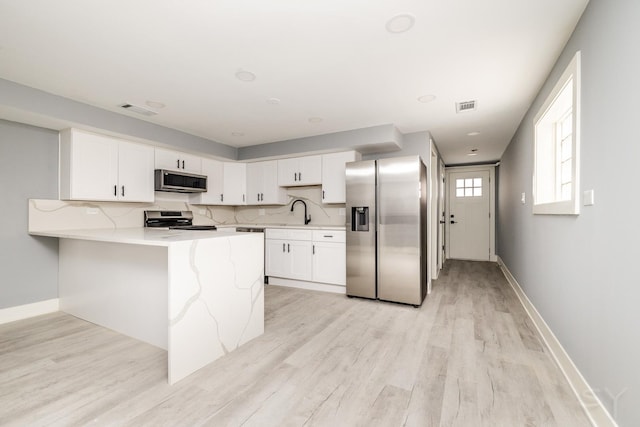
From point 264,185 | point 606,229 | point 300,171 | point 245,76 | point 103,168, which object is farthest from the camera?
point 264,185

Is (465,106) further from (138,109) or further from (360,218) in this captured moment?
(138,109)

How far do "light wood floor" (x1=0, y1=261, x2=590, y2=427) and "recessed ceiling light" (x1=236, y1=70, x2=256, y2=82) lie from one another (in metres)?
2.30

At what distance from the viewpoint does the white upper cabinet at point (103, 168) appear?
10.4ft

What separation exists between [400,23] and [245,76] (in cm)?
133

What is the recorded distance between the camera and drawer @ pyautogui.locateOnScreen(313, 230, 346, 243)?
3.97 meters

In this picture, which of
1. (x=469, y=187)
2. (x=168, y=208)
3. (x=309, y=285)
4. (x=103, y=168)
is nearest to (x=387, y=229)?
(x=309, y=285)

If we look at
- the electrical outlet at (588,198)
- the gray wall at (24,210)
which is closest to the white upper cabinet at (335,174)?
the electrical outlet at (588,198)

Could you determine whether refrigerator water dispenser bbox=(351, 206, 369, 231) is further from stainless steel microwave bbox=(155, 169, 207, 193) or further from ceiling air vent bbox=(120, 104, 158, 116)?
ceiling air vent bbox=(120, 104, 158, 116)

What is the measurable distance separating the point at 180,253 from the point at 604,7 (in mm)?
2745

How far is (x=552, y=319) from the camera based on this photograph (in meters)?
2.32

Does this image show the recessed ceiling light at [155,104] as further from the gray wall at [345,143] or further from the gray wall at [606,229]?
the gray wall at [606,229]

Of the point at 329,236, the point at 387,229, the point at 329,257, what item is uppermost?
the point at 387,229

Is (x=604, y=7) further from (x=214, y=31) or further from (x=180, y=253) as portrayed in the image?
(x=180, y=253)

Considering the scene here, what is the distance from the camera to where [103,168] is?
338 cm
